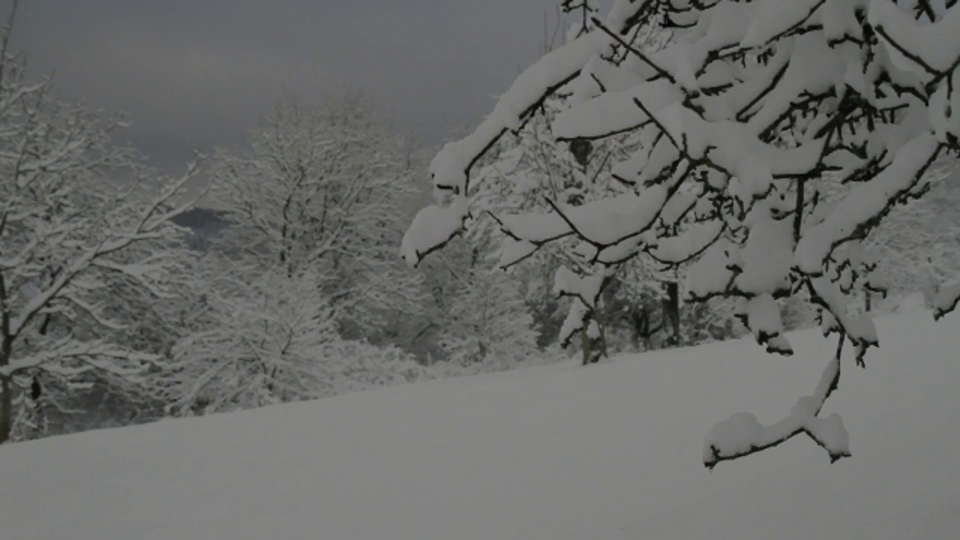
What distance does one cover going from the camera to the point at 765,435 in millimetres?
1436

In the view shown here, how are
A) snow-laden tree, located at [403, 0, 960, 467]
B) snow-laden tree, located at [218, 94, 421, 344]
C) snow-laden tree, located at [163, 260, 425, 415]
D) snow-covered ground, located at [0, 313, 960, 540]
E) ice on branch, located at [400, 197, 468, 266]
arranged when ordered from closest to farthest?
Result: 1. snow-laden tree, located at [403, 0, 960, 467]
2. ice on branch, located at [400, 197, 468, 266]
3. snow-covered ground, located at [0, 313, 960, 540]
4. snow-laden tree, located at [163, 260, 425, 415]
5. snow-laden tree, located at [218, 94, 421, 344]

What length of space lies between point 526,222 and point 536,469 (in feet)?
5.76

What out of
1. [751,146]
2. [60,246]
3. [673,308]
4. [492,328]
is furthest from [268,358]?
[751,146]

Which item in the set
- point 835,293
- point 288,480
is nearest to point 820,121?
point 835,293

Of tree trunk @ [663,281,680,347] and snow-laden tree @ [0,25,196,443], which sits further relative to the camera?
tree trunk @ [663,281,680,347]

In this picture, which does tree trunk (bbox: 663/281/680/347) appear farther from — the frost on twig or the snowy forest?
the frost on twig

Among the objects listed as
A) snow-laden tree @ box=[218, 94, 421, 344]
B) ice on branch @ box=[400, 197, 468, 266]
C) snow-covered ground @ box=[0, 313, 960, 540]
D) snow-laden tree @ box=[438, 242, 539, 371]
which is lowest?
snow-covered ground @ box=[0, 313, 960, 540]

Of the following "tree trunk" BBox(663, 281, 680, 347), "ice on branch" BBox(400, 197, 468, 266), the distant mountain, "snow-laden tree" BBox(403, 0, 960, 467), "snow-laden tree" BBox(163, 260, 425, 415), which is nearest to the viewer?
"snow-laden tree" BBox(403, 0, 960, 467)

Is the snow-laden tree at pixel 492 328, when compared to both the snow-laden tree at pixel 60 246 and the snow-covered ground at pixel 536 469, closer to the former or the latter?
the snow-laden tree at pixel 60 246

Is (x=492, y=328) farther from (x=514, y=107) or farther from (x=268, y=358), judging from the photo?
(x=514, y=107)

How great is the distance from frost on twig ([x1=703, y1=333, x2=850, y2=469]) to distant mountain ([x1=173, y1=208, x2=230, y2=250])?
22.1 metres

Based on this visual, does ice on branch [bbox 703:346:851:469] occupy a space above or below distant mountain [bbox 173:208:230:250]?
below

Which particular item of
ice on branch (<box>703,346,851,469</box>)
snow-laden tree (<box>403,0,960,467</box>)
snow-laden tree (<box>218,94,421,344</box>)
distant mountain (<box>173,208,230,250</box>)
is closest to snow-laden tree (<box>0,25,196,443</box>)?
snow-laden tree (<box>218,94,421,344</box>)

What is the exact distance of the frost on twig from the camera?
1.39 meters
